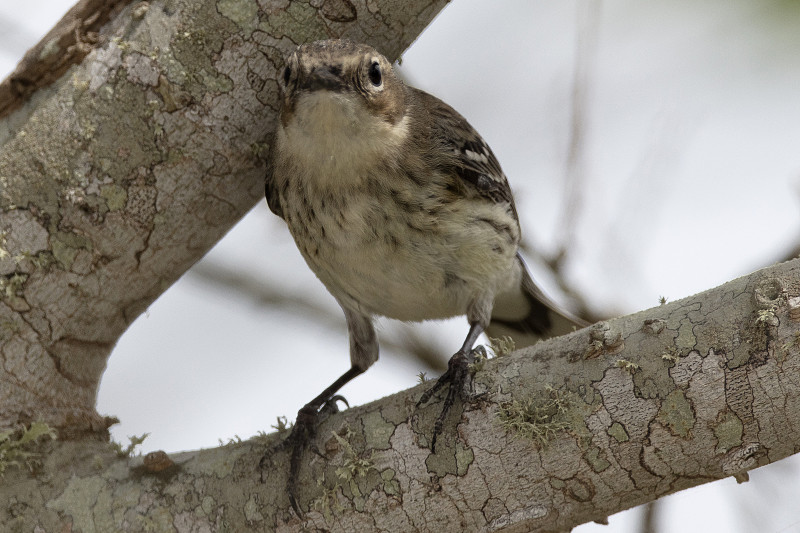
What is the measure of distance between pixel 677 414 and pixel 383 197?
5.54 ft

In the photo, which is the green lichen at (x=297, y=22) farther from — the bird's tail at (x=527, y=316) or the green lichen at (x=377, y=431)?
the bird's tail at (x=527, y=316)

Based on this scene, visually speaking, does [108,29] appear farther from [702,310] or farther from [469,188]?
[702,310]

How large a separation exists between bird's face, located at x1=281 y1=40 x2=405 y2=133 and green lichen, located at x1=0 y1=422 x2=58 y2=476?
1.68 m

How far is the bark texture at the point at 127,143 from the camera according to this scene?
3303 mm

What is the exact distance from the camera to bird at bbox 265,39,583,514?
350 centimetres

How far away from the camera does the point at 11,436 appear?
11.6 ft

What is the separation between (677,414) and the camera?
2719 mm

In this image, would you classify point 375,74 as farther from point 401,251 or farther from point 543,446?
point 543,446

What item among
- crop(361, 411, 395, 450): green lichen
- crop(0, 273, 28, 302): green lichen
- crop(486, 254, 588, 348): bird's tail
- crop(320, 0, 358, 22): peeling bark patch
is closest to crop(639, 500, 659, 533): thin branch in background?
crop(486, 254, 588, 348): bird's tail

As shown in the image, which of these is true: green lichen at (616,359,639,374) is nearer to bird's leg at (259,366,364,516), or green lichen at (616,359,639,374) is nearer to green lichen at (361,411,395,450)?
green lichen at (361,411,395,450)

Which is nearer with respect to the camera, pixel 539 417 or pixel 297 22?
pixel 539 417

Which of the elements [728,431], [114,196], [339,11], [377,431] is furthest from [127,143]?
[728,431]

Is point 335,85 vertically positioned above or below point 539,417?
above

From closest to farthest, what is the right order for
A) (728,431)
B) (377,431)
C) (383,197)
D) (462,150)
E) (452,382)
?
(728,431), (377,431), (452,382), (383,197), (462,150)
